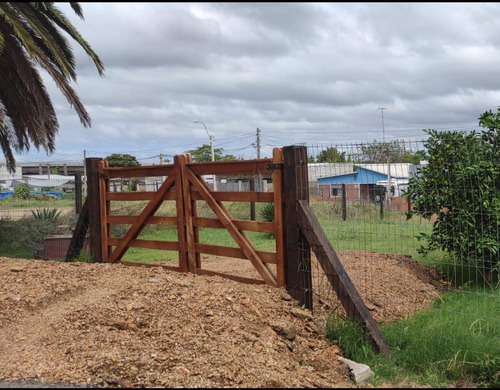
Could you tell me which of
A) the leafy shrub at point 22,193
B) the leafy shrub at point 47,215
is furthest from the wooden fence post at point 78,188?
the leafy shrub at point 22,193

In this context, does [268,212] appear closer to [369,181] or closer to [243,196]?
[369,181]

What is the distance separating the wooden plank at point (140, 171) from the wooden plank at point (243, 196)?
2.70 ft

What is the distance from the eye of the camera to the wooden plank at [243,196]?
6.61 metres

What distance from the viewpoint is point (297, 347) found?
5449 mm

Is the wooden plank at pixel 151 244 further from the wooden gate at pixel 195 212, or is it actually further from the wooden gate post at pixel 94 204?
the wooden gate post at pixel 94 204

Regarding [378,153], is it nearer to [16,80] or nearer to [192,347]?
[192,347]

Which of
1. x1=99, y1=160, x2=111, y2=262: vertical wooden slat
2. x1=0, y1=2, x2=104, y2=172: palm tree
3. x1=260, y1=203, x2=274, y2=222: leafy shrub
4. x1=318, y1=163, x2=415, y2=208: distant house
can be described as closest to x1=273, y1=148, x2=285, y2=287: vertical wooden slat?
x1=318, y1=163, x2=415, y2=208: distant house

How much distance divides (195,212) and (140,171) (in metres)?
1.32

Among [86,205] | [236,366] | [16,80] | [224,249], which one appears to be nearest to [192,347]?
[236,366]

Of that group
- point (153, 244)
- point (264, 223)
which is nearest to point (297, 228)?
point (264, 223)

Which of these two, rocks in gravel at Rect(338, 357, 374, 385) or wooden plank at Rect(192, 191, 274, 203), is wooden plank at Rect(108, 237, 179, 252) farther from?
rocks in gravel at Rect(338, 357, 374, 385)

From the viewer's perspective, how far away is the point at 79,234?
9.53 m

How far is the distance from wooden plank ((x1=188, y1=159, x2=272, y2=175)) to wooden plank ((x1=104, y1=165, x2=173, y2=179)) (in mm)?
586

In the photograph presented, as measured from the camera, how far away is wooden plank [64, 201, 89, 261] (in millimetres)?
9453
